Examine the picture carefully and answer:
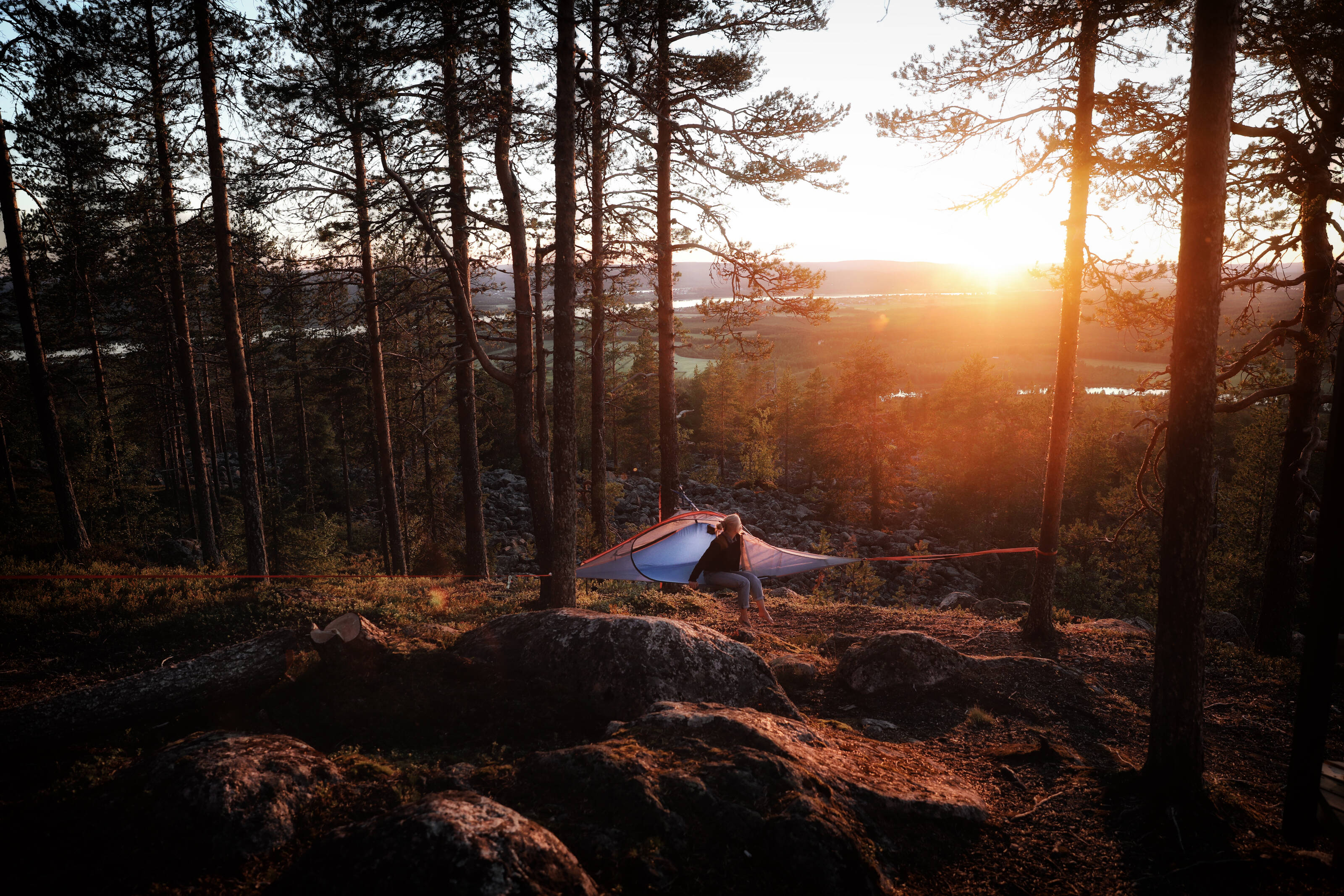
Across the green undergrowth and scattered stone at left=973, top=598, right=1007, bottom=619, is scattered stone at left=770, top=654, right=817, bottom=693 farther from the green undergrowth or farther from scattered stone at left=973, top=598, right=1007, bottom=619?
scattered stone at left=973, top=598, right=1007, bottom=619

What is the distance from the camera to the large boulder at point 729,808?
316 centimetres

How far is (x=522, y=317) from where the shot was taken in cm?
852

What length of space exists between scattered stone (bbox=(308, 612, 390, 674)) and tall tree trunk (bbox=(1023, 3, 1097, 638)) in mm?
7668

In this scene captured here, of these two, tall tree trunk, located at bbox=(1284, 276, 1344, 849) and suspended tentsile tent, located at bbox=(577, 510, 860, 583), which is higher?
tall tree trunk, located at bbox=(1284, 276, 1344, 849)

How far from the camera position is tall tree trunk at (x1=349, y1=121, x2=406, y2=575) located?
1062 centimetres

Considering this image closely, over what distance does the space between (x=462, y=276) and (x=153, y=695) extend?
292 inches

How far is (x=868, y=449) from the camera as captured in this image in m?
30.8

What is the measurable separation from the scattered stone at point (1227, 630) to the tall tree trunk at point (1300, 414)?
1.25 m

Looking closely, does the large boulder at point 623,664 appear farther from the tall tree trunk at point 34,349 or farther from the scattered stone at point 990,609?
the tall tree trunk at point 34,349

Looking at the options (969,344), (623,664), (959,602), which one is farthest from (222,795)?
(969,344)

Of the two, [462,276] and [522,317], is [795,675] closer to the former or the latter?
[522,317]

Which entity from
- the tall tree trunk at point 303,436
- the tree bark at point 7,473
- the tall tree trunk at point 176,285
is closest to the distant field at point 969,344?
the tall tree trunk at point 303,436

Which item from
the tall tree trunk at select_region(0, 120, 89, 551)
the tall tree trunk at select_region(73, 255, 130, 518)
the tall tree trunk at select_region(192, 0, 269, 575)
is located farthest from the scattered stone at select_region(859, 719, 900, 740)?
the tall tree trunk at select_region(73, 255, 130, 518)

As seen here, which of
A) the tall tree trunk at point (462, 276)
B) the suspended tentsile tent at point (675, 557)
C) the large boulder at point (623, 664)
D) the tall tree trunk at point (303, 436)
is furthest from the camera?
the tall tree trunk at point (303, 436)
